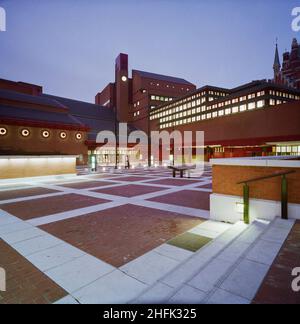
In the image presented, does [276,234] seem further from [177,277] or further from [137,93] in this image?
[137,93]

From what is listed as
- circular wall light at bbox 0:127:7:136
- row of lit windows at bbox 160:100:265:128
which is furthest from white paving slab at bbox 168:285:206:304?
row of lit windows at bbox 160:100:265:128

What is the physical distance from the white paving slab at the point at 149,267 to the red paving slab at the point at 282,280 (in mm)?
1639

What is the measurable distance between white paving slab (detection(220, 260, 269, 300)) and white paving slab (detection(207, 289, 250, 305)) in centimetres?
7

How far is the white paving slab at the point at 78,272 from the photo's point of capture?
3447mm

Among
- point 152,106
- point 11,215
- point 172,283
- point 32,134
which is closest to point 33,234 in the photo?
point 11,215

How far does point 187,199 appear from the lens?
985 centimetres

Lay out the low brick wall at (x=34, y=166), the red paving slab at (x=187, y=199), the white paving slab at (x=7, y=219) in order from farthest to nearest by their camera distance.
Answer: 1. the low brick wall at (x=34, y=166)
2. the red paving slab at (x=187, y=199)
3. the white paving slab at (x=7, y=219)

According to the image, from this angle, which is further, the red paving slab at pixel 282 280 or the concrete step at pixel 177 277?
the concrete step at pixel 177 277

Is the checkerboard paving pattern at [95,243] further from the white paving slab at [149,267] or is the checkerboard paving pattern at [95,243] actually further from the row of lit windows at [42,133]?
the row of lit windows at [42,133]

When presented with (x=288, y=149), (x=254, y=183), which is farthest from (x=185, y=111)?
(x=254, y=183)

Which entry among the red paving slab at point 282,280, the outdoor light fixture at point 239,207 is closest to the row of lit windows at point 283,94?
the outdoor light fixture at point 239,207

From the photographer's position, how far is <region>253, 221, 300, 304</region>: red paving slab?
103 inches

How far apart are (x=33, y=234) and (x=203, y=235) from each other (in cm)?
483

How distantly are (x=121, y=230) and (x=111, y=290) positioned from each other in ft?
8.80
